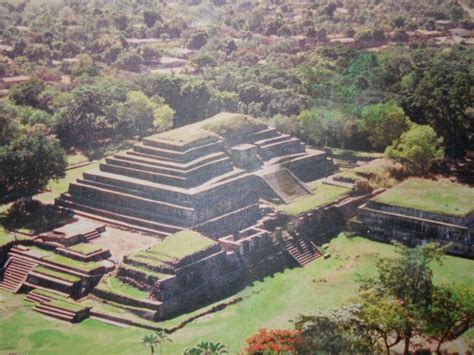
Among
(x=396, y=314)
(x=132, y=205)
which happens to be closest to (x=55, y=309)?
(x=132, y=205)

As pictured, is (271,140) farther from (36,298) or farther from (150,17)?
(150,17)

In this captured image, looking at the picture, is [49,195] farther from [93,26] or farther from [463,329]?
[93,26]

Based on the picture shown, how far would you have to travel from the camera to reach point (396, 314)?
2047cm

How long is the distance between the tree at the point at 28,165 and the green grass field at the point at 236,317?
8.03m

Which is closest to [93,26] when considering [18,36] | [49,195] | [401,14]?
[18,36]

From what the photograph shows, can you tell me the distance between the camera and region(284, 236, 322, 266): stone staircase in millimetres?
31000

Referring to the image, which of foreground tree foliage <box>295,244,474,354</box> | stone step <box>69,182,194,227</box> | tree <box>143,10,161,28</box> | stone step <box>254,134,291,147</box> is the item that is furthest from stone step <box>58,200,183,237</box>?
tree <box>143,10,161,28</box>

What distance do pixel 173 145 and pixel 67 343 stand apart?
13663 mm

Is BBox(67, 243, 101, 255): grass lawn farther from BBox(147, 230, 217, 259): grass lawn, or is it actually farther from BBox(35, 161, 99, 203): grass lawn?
BBox(35, 161, 99, 203): grass lawn

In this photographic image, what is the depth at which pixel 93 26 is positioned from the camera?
302ft

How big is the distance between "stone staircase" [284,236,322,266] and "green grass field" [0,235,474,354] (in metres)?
0.48

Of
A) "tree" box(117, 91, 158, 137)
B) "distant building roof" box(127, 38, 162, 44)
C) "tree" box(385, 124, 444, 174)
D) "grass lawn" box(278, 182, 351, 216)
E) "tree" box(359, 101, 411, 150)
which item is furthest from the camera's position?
"distant building roof" box(127, 38, 162, 44)

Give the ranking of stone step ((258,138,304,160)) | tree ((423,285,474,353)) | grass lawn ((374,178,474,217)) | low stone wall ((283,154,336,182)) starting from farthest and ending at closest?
low stone wall ((283,154,336,182)) → stone step ((258,138,304,160)) → grass lawn ((374,178,474,217)) → tree ((423,285,474,353))

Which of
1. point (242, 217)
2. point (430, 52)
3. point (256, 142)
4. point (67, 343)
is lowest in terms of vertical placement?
point (67, 343)
